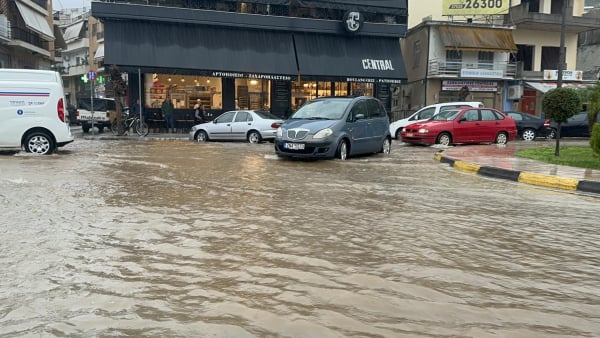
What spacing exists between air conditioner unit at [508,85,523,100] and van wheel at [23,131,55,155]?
30.6 meters

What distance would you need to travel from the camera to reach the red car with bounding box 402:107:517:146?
58.1 feet

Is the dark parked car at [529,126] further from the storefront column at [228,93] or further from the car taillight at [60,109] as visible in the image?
the car taillight at [60,109]

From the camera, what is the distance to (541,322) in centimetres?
321

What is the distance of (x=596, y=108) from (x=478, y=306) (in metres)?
17.9

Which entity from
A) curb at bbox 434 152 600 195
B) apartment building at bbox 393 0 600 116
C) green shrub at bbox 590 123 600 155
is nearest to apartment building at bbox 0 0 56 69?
apartment building at bbox 393 0 600 116

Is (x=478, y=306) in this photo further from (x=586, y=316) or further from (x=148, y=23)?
(x=148, y=23)

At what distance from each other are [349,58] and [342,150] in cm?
1596

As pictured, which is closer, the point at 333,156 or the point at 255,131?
the point at 333,156

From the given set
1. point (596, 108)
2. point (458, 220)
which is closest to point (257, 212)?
point (458, 220)

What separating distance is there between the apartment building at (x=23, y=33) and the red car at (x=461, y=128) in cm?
2605

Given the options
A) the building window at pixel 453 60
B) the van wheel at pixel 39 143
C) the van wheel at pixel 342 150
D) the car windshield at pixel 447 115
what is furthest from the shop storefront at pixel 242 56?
the van wheel at pixel 342 150

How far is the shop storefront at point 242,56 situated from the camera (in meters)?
24.4

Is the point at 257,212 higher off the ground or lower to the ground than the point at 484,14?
lower

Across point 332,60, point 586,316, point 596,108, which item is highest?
point 332,60
